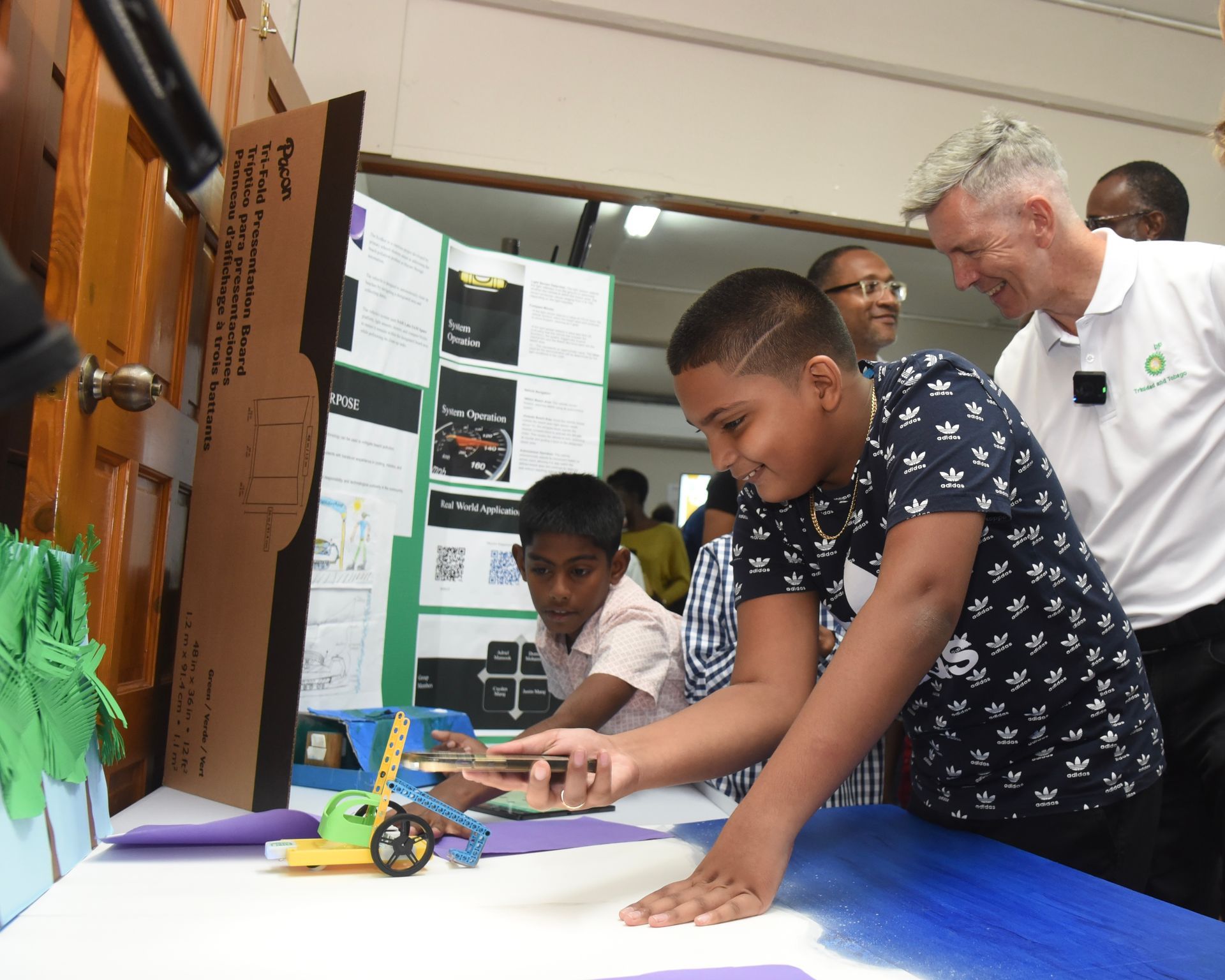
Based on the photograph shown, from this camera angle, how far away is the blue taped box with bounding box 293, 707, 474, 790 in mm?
1612

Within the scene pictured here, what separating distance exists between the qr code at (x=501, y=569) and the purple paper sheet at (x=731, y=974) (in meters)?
2.04

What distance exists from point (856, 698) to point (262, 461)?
39.0 inches

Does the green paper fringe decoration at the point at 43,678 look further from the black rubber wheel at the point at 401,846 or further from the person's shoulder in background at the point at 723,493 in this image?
the person's shoulder in background at the point at 723,493

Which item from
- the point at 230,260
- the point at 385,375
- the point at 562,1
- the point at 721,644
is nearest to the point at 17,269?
the point at 230,260

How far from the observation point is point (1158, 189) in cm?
223

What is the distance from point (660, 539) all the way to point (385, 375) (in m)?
1.95

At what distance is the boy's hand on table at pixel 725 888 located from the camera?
2.78ft

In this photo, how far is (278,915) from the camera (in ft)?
2.75

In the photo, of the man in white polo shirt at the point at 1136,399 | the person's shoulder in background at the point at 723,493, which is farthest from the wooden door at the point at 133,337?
the person's shoulder in background at the point at 723,493

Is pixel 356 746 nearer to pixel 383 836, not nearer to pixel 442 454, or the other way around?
pixel 383 836

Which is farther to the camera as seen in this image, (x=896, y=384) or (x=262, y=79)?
(x=262, y=79)

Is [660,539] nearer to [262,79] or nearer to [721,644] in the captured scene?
[721,644]

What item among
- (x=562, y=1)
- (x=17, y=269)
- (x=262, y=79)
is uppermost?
(x=562, y=1)

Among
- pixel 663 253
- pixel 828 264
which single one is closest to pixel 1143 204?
pixel 828 264
